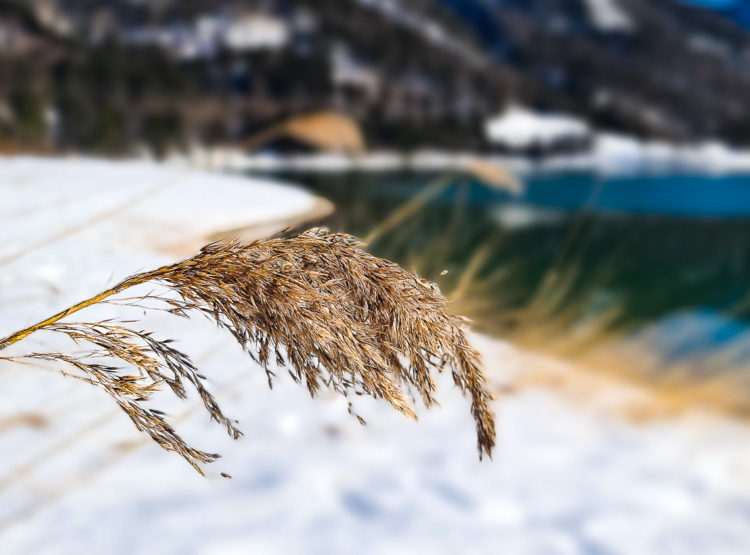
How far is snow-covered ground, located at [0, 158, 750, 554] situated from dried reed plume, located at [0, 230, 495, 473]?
273 millimetres

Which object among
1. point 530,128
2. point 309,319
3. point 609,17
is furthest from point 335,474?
point 609,17

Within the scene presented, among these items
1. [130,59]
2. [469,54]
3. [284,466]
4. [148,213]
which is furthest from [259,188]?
[469,54]

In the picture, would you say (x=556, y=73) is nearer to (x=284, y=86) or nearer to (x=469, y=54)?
(x=469, y=54)

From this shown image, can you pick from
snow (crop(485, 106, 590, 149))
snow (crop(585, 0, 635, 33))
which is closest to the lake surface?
snow (crop(485, 106, 590, 149))

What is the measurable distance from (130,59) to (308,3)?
3768 cm

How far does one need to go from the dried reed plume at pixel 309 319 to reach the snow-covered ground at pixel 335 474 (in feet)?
0.89

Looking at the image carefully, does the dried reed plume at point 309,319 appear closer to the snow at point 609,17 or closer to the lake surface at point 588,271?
the lake surface at point 588,271

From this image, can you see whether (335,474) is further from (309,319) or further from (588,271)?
(588,271)

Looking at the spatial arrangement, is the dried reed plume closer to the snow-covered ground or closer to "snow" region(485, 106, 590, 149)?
the snow-covered ground

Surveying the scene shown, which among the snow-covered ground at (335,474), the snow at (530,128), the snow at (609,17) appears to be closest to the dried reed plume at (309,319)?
the snow-covered ground at (335,474)

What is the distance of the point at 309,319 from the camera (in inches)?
37.4

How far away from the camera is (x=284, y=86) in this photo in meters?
68.1

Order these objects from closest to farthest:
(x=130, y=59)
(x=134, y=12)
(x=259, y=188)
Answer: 1. (x=259, y=188)
2. (x=130, y=59)
3. (x=134, y=12)

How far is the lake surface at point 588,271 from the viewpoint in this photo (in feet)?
13.2
